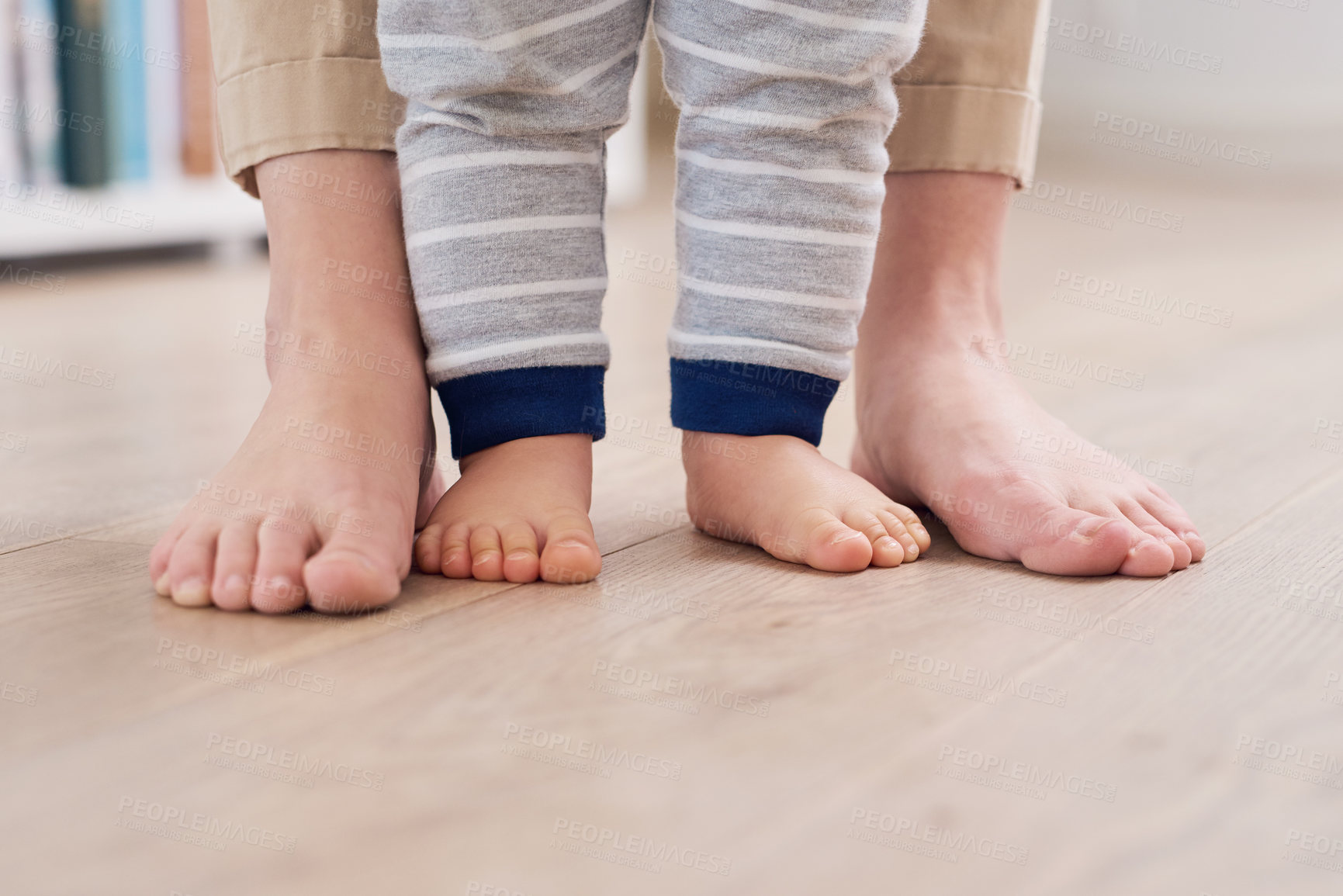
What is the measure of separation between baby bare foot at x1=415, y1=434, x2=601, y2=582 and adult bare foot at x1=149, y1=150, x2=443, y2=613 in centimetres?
3

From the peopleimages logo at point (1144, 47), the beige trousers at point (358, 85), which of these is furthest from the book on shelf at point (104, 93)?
the peopleimages logo at point (1144, 47)

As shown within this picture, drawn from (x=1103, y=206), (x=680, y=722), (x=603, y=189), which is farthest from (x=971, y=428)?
(x=1103, y=206)

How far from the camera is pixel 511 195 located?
77 cm

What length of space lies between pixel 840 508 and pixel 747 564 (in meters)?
0.07

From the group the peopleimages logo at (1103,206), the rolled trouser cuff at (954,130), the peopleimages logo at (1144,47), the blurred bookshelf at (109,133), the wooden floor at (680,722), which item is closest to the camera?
the wooden floor at (680,722)

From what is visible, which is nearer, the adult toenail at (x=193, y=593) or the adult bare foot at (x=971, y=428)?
the adult toenail at (x=193, y=593)

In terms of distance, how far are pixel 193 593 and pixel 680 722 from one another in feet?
0.90

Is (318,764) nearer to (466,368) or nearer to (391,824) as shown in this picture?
(391,824)

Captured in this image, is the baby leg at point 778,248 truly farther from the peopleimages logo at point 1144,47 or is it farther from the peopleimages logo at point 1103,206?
the peopleimages logo at point 1144,47

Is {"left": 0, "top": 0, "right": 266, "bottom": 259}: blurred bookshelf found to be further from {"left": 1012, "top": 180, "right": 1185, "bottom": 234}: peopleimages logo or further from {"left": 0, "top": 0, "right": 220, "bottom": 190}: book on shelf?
{"left": 1012, "top": 180, "right": 1185, "bottom": 234}: peopleimages logo

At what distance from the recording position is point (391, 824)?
0.44 meters

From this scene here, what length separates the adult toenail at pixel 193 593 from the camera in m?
0.65

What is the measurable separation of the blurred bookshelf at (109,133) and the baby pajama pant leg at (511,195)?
163 cm

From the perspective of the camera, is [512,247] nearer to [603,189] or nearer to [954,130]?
[603,189]
